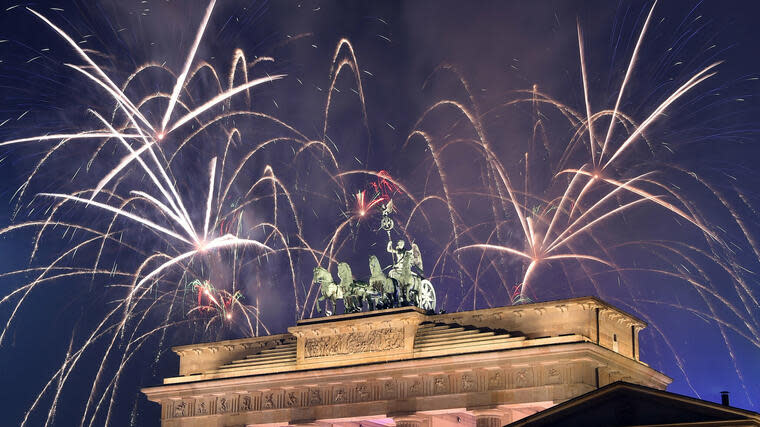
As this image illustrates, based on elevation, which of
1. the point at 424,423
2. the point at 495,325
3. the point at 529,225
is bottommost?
the point at 424,423

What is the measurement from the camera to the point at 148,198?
149ft

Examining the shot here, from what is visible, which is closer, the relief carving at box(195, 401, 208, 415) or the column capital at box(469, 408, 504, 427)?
the column capital at box(469, 408, 504, 427)

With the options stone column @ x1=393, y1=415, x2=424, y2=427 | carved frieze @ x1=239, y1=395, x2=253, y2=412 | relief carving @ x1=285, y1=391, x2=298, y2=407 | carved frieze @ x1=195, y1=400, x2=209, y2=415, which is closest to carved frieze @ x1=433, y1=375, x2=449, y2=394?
stone column @ x1=393, y1=415, x2=424, y2=427

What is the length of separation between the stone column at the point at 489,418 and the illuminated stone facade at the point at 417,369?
0.05 metres

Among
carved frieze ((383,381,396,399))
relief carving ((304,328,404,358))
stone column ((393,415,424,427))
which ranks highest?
relief carving ((304,328,404,358))

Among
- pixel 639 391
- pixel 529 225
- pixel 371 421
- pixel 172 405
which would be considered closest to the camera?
pixel 639 391

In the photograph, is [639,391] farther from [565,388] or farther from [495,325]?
[495,325]

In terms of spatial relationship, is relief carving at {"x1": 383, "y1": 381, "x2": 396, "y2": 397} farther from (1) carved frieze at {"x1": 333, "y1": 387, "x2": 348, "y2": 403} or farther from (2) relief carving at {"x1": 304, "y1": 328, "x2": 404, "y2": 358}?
(1) carved frieze at {"x1": 333, "y1": 387, "x2": 348, "y2": 403}

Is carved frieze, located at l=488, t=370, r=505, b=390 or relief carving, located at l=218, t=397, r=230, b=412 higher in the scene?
carved frieze, located at l=488, t=370, r=505, b=390

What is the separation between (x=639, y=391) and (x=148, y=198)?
84.8ft

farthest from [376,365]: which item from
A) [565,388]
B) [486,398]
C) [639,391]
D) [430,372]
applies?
[639,391]

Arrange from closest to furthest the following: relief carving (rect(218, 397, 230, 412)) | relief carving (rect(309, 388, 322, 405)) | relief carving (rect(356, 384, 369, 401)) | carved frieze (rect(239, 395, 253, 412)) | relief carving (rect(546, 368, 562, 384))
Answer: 1. relief carving (rect(546, 368, 562, 384))
2. relief carving (rect(356, 384, 369, 401))
3. relief carving (rect(309, 388, 322, 405))
4. carved frieze (rect(239, 395, 253, 412))
5. relief carving (rect(218, 397, 230, 412))

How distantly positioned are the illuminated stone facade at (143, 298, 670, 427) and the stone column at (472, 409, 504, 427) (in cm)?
5

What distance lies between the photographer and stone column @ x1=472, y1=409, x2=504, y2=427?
141 feet
